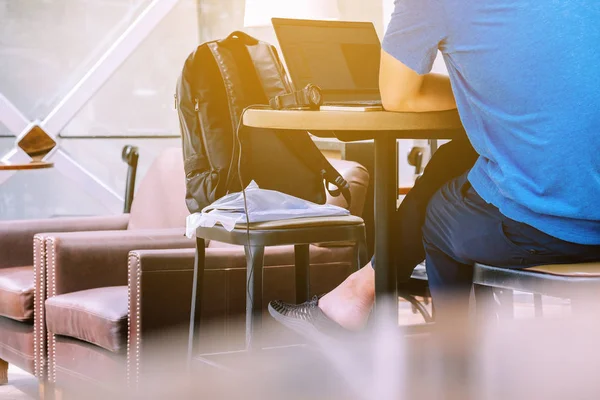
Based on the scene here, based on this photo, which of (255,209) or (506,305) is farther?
(506,305)

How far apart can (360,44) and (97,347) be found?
4.13 ft

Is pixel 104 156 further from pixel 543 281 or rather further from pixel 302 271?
pixel 543 281

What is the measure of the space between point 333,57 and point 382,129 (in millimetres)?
967

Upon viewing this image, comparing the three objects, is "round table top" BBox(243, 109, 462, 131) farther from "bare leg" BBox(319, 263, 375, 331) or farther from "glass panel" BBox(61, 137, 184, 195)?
"glass panel" BBox(61, 137, 184, 195)

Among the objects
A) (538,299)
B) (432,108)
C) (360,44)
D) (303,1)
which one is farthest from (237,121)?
(303,1)

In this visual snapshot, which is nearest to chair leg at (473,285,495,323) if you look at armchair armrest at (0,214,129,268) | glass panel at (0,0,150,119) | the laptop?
the laptop

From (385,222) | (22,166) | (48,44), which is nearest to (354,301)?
(385,222)

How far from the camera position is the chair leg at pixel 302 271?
270 centimetres

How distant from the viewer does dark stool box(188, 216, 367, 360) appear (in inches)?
89.1

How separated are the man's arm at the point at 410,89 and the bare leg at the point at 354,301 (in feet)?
1.62

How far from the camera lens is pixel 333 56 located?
2.64m

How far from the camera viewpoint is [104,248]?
3045 millimetres

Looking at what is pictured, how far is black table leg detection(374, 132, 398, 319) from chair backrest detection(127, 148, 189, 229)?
172cm

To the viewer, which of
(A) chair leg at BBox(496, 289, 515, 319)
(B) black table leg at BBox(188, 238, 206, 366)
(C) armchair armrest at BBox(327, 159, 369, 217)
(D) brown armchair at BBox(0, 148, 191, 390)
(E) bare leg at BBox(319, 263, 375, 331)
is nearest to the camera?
(E) bare leg at BBox(319, 263, 375, 331)
